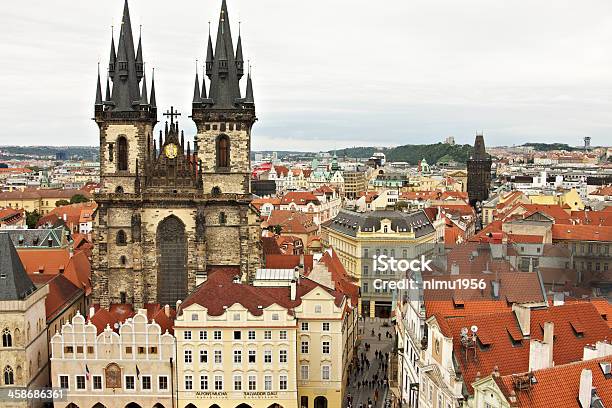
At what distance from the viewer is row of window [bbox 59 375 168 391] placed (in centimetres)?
6238

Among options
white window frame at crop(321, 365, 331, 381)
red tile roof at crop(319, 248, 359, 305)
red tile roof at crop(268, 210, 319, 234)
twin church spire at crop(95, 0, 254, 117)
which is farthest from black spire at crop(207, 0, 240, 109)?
red tile roof at crop(268, 210, 319, 234)

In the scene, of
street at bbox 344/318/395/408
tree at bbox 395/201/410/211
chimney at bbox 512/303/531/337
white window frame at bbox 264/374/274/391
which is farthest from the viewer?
tree at bbox 395/201/410/211

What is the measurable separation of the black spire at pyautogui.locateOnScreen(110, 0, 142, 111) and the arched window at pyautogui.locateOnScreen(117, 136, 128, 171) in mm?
3526

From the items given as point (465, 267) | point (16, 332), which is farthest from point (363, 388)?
point (16, 332)

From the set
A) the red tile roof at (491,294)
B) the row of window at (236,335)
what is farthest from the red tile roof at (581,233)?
the row of window at (236,335)

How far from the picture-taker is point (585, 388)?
36312mm

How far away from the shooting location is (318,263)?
78.1 metres

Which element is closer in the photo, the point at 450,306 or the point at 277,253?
the point at 450,306

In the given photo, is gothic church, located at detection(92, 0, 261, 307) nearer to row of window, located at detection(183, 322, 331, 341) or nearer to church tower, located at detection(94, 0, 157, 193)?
church tower, located at detection(94, 0, 157, 193)

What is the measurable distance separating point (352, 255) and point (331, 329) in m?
43.3

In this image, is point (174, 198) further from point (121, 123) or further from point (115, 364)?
point (115, 364)

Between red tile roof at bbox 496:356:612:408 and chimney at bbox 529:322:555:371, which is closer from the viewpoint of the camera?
red tile roof at bbox 496:356:612:408

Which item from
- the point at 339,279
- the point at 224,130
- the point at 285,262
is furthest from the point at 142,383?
the point at 285,262

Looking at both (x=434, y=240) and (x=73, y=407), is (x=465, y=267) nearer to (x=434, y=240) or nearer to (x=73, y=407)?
(x=73, y=407)
